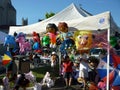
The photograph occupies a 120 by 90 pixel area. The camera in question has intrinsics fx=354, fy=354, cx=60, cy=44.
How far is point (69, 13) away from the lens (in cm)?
1227

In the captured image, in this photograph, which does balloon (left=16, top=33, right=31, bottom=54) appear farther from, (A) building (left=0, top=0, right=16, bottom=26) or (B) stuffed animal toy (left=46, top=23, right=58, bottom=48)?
(A) building (left=0, top=0, right=16, bottom=26)

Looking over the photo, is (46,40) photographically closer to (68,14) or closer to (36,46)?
(68,14)

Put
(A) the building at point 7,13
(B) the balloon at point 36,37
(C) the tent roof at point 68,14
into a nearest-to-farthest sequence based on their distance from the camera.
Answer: (C) the tent roof at point 68,14
(B) the balloon at point 36,37
(A) the building at point 7,13

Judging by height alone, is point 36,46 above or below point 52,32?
below

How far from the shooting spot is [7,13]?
68.4 m

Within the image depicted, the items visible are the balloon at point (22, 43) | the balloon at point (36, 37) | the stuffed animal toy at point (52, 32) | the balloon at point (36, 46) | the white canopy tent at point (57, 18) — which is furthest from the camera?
the balloon at point (36, 46)

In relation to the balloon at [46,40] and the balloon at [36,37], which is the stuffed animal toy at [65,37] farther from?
the balloon at [36,37]

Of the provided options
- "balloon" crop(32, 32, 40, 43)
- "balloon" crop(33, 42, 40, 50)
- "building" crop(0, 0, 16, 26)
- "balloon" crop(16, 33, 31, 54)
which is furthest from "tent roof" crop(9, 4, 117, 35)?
"building" crop(0, 0, 16, 26)

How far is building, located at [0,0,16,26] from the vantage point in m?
67.2

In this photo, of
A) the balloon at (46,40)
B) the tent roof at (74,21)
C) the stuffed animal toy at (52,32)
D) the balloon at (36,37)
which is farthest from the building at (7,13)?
the stuffed animal toy at (52,32)

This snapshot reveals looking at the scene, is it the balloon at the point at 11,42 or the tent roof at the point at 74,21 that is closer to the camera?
the tent roof at the point at 74,21

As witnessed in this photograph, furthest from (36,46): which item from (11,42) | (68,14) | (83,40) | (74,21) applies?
(83,40)

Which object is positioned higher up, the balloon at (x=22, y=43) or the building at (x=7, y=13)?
the building at (x=7, y=13)

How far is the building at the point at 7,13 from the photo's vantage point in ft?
221
